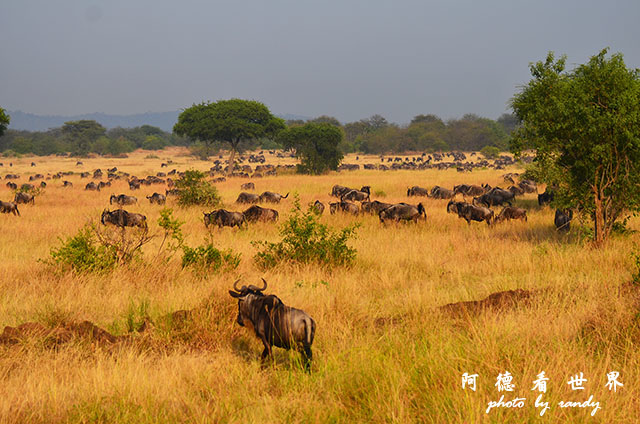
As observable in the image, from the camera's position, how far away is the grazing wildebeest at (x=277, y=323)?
4.32 meters

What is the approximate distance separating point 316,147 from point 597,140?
36067mm

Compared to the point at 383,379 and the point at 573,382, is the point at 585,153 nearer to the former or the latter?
the point at 573,382

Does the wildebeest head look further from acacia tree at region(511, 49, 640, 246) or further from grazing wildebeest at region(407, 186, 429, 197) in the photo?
grazing wildebeest at region(407, 186, 429, 197)

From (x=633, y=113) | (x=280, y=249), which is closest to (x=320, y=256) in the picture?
(x=280, y=249)

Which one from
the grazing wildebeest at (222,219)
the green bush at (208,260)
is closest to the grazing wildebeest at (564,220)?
the green bush at (208,260)

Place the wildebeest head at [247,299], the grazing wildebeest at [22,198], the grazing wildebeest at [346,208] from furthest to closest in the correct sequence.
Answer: the grazing wildebeest at [22,198], the grazing wildebeest at [346,208], the wildebeest head at [247,299]

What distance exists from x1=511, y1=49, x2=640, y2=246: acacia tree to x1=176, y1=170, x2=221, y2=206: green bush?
14.0m

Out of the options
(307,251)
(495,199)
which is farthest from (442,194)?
(307,251)

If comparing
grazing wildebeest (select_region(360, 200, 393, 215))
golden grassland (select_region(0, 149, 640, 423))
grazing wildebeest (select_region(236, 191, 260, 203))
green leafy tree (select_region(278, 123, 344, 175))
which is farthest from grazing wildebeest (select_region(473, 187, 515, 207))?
green leafy tree (select_region(278, 123, 344, 175))

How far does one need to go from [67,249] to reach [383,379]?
691 cm

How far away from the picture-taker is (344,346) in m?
4.98

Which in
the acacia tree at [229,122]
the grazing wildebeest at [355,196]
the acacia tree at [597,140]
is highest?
the acacia tree at [229,122]

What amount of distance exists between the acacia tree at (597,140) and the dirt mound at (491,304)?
4896 millimetres

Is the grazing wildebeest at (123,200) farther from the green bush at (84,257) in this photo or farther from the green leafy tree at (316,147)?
the green leafy tree at (316,147)
